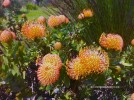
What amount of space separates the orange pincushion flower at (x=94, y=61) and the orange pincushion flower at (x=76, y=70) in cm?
2

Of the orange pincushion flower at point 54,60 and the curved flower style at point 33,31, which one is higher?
the curved flower style at point 33,31

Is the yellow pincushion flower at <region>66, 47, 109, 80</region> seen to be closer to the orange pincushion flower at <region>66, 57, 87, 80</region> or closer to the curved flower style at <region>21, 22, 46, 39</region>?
the orange pincushion flower at <region>66, 57, 87, 80</region>

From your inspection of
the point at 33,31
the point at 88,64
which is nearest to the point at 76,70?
the point at 88,64

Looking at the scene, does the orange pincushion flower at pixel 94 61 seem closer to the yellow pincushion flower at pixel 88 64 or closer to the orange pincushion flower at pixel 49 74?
the yellow pincushion flower at pixel 88 64

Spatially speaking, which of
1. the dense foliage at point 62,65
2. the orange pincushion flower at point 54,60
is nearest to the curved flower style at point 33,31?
the dense foliage at point 62,65

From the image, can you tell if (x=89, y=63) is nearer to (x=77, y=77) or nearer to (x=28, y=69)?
(x=77, y=77)

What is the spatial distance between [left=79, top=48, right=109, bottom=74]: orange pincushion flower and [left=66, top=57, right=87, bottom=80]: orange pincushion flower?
0.06 feet

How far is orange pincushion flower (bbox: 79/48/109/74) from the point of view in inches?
58.9

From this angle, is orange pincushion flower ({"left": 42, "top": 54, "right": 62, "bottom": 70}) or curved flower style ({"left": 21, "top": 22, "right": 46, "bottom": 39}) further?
curved flower style ({"left": 21, "top": 22, "right": 46, "bottom": 39})

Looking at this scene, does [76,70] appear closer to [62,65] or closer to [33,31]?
[62,65]

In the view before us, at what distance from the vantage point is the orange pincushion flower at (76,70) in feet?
4.97

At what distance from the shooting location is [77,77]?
1.54m

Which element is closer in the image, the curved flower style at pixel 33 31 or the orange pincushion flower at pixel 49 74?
the orange pincushion flower at pixel 49 74

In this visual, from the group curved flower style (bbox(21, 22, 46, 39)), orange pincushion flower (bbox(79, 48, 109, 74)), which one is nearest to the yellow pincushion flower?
orange pincushion flower (bbox(79, 48, 109, 74))
